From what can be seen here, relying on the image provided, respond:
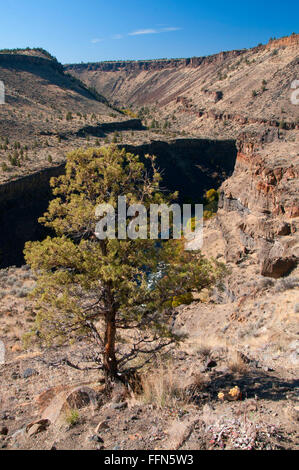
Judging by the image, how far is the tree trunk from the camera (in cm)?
736

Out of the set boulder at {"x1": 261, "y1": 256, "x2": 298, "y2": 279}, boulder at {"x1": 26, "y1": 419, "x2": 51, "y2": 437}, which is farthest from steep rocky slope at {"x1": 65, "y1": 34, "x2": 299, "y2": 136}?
boulder at {"x1": 26, "y1": 419, "x2": 51, "y2": 437}

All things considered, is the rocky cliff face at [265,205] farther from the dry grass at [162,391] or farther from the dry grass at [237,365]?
the dry grass at [162,391]

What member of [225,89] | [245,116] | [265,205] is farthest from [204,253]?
[225,89]

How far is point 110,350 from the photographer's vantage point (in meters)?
7.49

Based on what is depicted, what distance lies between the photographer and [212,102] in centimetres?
7462

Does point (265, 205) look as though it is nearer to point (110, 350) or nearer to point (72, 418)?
point (110, 350)

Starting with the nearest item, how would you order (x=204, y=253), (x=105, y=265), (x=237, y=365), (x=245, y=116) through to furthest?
(x=105, y=265), (x=237, y=365), (x=204, y=253), (x=245, y=116)

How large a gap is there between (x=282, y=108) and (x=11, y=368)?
176 feet

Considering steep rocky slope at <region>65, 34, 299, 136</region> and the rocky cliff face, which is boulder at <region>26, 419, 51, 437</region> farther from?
steep rocky slope at <region>65, 34, 299, 136</region>

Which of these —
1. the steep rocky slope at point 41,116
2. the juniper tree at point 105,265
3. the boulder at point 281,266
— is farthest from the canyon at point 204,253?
the juniper tree at point 105,265

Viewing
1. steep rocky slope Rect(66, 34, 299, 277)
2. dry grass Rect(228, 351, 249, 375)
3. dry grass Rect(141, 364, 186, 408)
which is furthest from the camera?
steep rocky slope Rect(66, 34, 299, 277)

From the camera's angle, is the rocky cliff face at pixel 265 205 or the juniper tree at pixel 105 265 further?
the rocky cliff face at pixel 265 205

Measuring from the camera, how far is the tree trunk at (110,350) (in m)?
7.36

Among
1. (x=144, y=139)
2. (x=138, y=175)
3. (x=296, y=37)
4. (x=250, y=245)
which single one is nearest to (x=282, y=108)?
(x=144, y=139)
